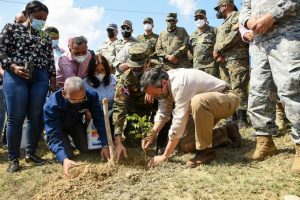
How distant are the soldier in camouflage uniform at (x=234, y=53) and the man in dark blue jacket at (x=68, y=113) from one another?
237 cm

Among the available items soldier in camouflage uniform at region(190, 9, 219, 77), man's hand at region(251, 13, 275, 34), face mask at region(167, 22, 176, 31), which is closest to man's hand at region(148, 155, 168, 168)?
man's hand at region(251, 13, 275, 34)

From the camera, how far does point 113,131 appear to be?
16.8 feet

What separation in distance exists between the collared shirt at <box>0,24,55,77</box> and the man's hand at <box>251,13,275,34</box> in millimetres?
2754

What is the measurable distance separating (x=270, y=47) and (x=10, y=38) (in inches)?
122

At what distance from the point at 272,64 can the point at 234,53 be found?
256 centimetres

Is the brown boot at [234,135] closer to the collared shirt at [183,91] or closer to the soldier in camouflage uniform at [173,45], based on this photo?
the collared shirt at [183,91]

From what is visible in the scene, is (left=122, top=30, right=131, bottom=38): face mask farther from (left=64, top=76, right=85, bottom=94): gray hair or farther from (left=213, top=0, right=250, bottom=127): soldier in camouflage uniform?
(left=64, top=76, right=85, bottom=94): gray hair

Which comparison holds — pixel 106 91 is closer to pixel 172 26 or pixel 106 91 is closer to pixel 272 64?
pixel 272 64

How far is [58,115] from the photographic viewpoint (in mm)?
4617

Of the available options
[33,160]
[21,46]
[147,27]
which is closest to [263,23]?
[21,46]

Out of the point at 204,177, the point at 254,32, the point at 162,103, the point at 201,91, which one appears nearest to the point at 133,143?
the point at 162,103

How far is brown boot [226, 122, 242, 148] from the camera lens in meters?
4.75

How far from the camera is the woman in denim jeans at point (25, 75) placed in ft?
15.1

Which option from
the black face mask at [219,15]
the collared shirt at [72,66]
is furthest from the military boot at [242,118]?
the collared shirt at [72,66]
